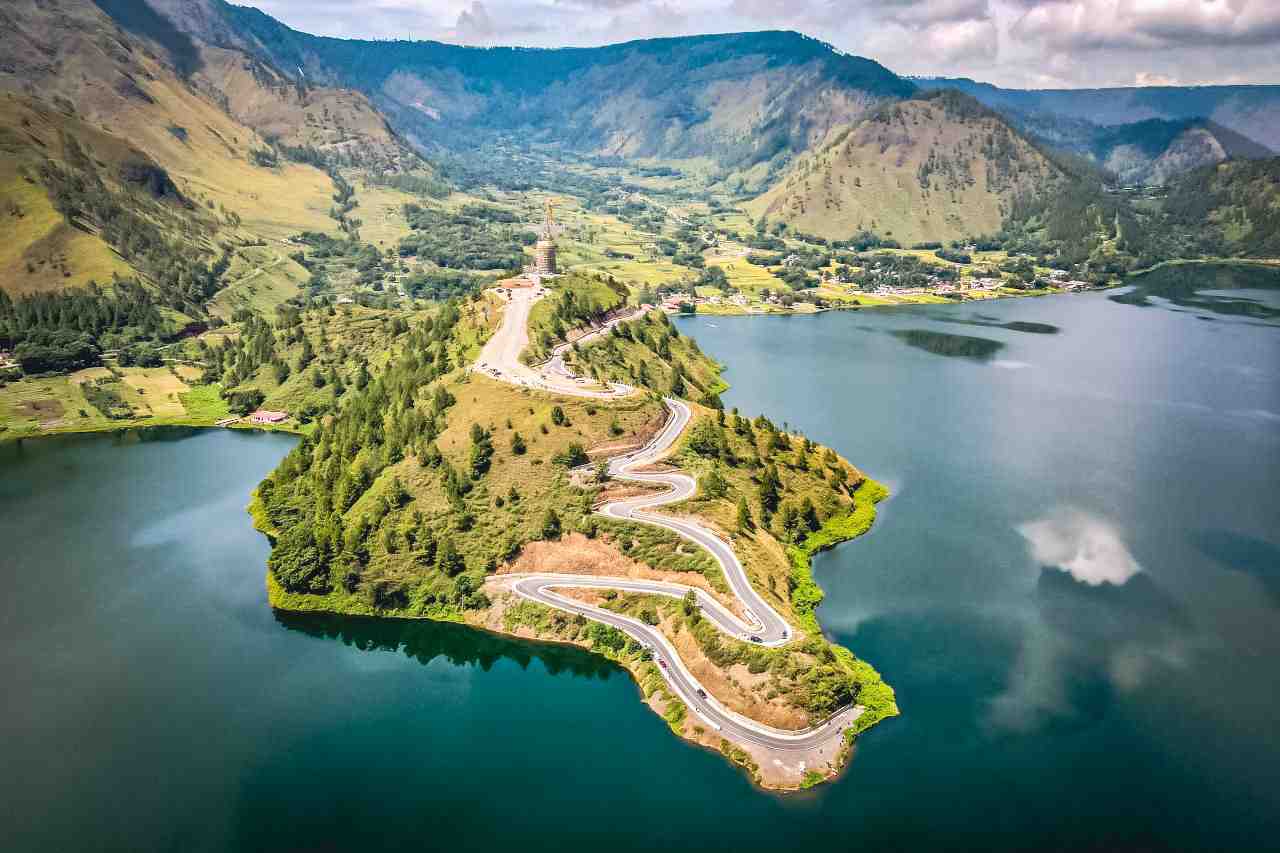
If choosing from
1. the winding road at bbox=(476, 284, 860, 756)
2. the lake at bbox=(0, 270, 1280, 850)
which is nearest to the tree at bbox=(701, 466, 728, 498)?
the winding road at bbox=(476, 284, 860, 756)

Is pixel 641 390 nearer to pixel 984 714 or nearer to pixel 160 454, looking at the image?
pixel 984 714

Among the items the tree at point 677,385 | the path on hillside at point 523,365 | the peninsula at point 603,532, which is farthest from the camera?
the tree at point 677,385

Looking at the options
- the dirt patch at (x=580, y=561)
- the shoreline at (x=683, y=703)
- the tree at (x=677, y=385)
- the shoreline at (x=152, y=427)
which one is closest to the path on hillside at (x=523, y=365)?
the tree at (x=677, y=385)

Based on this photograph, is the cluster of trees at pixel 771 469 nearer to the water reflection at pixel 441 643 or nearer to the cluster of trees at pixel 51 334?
the water reflection at pixel 441 643

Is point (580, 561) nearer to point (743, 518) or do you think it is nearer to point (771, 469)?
point (743, 518)

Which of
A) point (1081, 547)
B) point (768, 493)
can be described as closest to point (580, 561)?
point (768, 493)

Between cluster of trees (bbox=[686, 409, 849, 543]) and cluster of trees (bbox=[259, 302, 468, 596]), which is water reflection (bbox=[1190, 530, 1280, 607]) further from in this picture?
cluster of trees (bbox=[259, 302, 468, 596])
